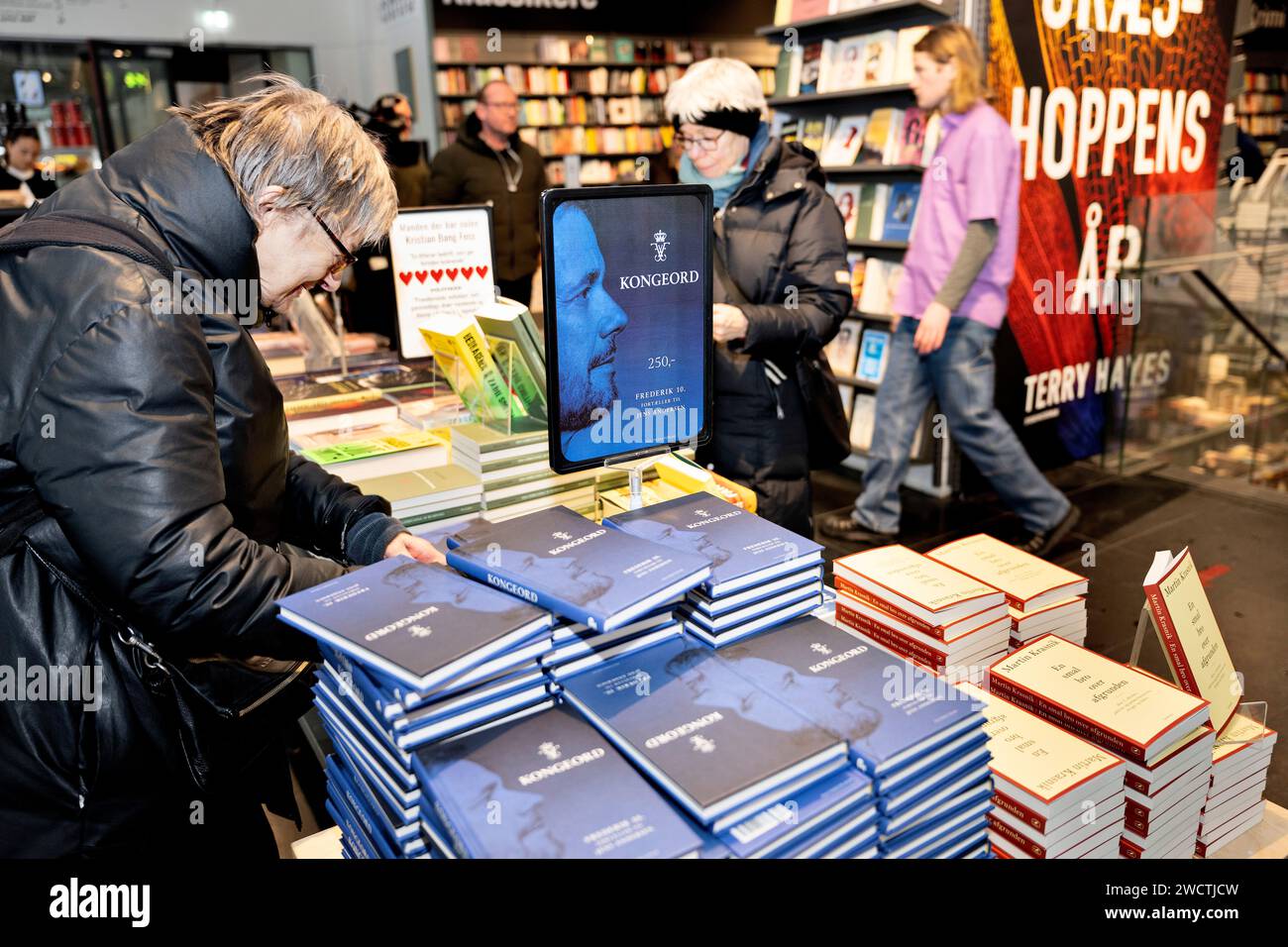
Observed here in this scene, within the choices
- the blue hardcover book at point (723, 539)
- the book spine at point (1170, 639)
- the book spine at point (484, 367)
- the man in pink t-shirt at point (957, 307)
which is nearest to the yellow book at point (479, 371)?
the book spine at point (484, 367)

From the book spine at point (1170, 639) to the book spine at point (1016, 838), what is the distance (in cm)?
38

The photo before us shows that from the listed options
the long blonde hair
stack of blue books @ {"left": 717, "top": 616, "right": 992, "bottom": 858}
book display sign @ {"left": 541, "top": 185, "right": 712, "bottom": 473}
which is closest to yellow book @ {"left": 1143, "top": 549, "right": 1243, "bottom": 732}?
stack of blue books @ {"left": 717, "top": 616, "right": 992, "bottom": 858}

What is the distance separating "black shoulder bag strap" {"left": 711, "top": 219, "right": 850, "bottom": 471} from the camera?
250cm

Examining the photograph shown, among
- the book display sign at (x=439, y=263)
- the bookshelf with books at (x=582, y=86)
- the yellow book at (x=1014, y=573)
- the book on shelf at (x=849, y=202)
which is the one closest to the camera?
the yellow book at (x=1014, y=573)

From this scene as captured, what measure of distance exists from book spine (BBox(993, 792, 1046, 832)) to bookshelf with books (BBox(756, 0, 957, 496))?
12.2 feet

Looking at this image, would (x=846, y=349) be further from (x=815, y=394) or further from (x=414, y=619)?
(x=414, y=619)

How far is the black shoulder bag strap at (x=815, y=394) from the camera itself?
8.21 ft

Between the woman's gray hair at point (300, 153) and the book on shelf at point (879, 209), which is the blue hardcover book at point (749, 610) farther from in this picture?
the book on shelf at point (879, 209)

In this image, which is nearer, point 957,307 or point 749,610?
point 749,610

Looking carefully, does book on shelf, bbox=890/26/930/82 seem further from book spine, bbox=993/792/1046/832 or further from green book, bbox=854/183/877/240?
book spine, bbox=993/792/1046/832

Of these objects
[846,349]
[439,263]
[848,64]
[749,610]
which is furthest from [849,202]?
[749,610]

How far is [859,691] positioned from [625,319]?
0.78 metres

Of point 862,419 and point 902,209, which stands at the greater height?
point 902,209

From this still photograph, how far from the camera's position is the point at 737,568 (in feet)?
4.10
